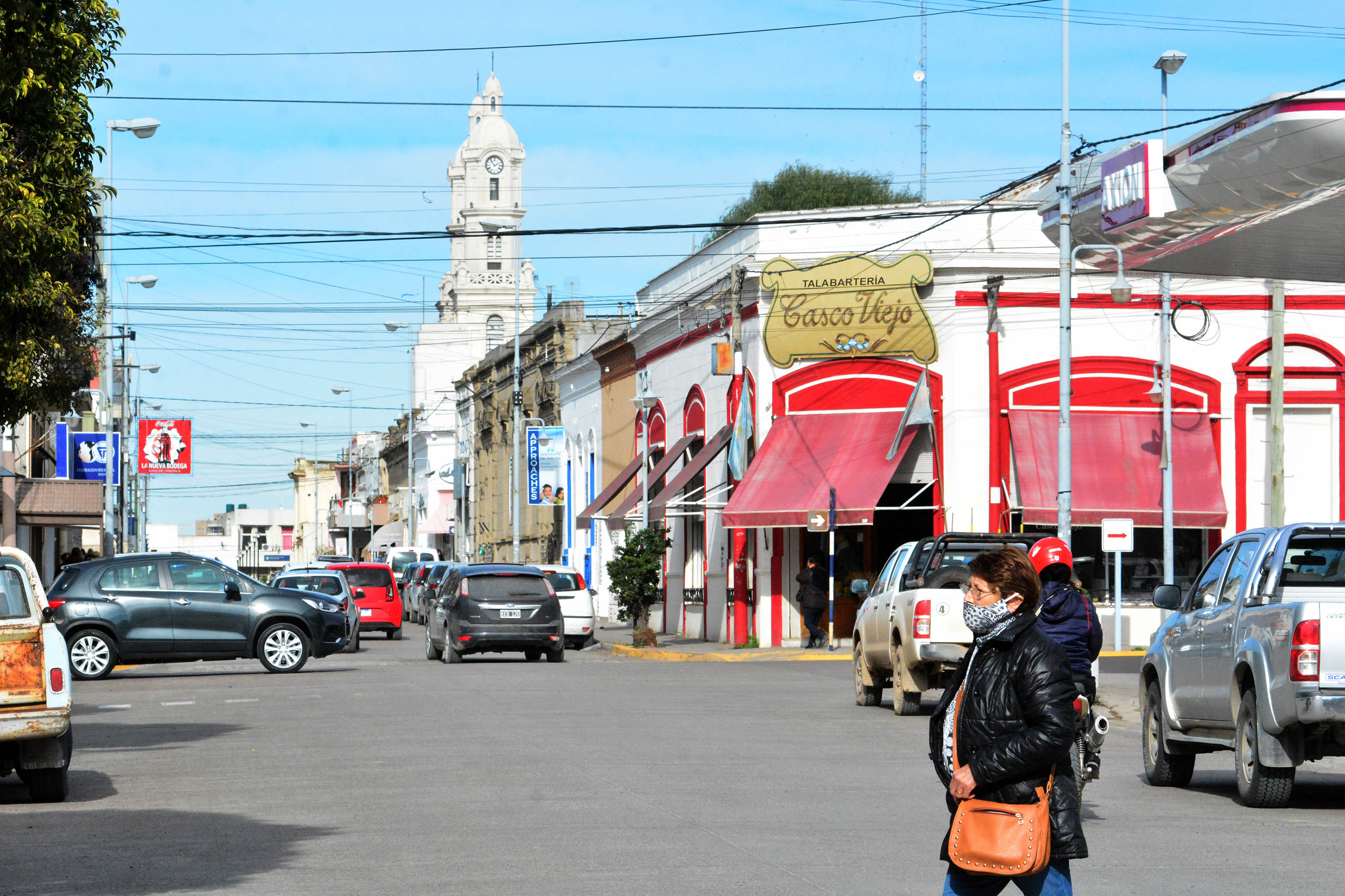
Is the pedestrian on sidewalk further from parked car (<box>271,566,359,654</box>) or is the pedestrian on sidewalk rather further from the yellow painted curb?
parked car (<box>271,566,359,654</box>)

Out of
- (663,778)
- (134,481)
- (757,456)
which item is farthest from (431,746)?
(134,481)

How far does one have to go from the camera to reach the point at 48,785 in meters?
12.4

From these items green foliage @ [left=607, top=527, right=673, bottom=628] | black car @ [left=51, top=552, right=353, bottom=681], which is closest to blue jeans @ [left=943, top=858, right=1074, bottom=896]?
black car @ [left=51, top=552, right=353, bottom=681]

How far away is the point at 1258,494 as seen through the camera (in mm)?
33812

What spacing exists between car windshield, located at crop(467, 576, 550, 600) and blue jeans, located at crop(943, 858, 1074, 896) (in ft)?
75.9

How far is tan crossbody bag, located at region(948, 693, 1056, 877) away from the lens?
5.72 m

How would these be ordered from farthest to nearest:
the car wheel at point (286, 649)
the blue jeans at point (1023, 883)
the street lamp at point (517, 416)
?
the street lamp at point (517, 416)
the car wheel at point (286, 649)
the blue jeans at point (1023, 883)

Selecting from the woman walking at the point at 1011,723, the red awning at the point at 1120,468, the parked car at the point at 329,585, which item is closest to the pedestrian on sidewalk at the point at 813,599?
the red awning at the point at 1120,468

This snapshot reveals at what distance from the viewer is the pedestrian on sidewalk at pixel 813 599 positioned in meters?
33.2

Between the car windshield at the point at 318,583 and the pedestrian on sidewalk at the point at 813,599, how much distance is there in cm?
944

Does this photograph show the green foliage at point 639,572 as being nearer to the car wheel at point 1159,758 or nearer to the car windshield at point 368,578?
the car windshield at point 368,578

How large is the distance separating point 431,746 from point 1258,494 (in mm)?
22673

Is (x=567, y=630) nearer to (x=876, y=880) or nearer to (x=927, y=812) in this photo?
(x=927, y=812)

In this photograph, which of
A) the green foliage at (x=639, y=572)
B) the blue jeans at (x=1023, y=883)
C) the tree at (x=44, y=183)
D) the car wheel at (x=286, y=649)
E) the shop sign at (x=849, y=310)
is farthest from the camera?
the green foliage at (x=639, y=572)
